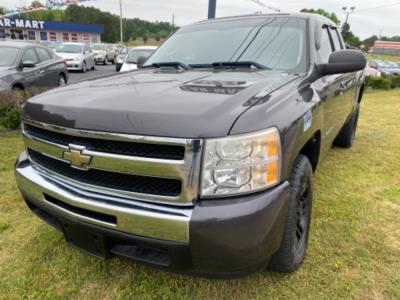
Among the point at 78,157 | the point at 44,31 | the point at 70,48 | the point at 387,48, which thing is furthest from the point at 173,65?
the point at 387,48

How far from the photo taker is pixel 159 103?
170 cm

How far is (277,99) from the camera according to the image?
1829 mm

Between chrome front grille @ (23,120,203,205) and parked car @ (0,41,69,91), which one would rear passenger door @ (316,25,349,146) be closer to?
chrome front grille @ (23,120,203,205)

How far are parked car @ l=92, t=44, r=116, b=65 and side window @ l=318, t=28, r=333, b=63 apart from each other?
76.8 feet

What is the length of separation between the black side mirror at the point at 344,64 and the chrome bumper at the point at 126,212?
170 centimetres

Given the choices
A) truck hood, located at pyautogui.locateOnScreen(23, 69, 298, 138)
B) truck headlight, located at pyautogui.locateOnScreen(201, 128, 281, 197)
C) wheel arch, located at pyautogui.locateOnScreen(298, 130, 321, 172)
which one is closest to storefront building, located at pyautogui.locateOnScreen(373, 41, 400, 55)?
wheel arch, located at pyautogui.locateOnScreen(298, 130, 321, 172)

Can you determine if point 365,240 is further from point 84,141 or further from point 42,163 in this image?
point 42,163

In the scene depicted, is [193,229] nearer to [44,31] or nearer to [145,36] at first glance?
[44,31]

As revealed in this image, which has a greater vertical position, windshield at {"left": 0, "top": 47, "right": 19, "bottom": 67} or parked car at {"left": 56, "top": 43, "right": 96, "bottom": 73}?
windshield at {"left": 0, "top": 47, "right": 19, "bottom": 67}

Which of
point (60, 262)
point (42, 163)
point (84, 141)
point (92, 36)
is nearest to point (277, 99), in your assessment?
point (84, 141)

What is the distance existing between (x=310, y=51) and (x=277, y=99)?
108 cm

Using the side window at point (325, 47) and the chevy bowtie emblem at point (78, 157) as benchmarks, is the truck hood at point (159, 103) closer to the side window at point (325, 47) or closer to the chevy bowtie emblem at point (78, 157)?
the chevy bowtie emblem at point (78, 157)

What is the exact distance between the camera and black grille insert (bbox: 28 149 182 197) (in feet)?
5.25

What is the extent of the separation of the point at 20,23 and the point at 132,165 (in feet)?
150
